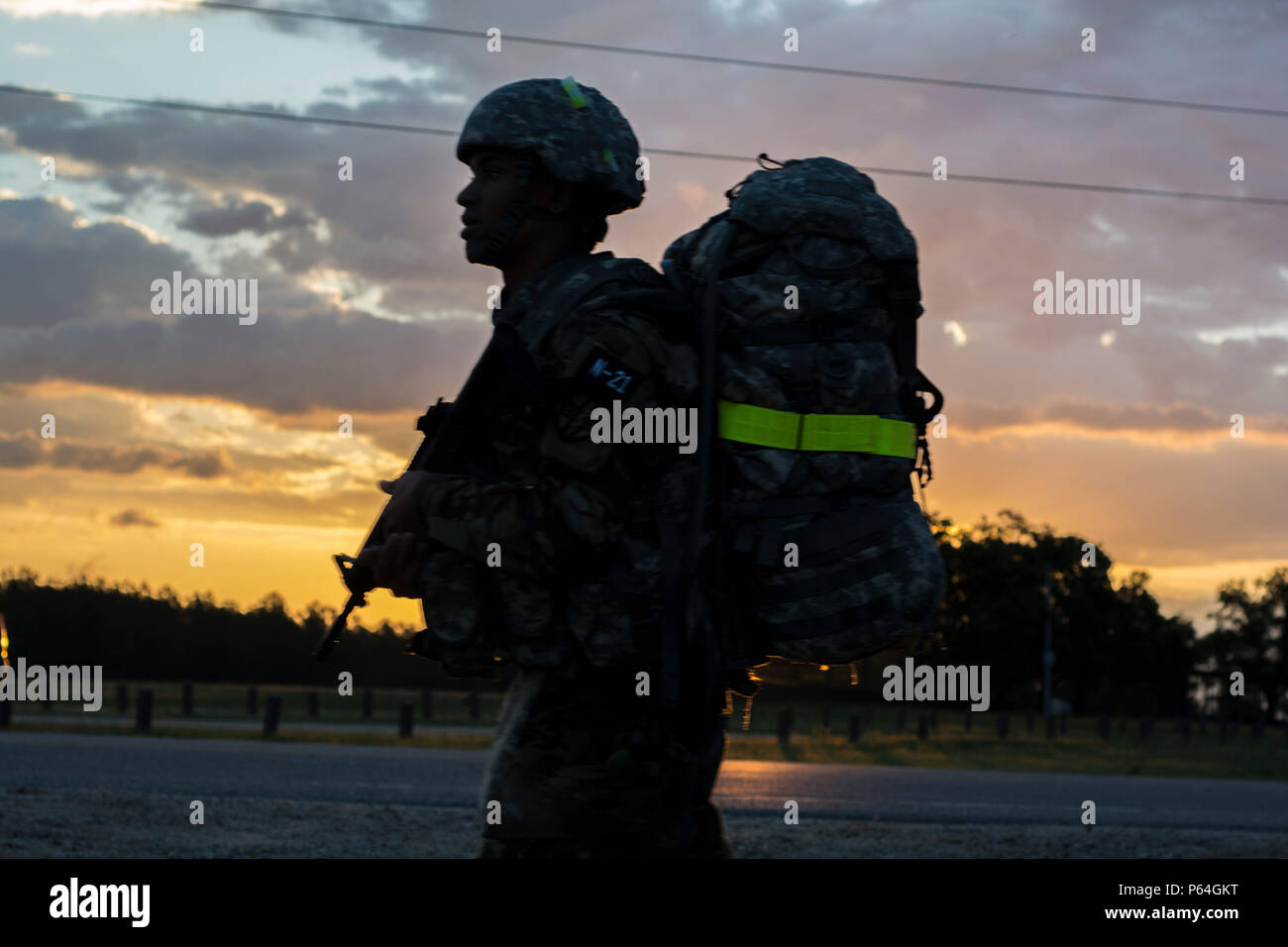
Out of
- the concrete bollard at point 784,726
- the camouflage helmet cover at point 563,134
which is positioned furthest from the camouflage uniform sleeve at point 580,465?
the concrete bollard at point 784,726

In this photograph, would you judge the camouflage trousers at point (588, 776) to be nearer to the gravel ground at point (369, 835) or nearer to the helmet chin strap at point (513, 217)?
the helmet chin strap at point (513, 217)

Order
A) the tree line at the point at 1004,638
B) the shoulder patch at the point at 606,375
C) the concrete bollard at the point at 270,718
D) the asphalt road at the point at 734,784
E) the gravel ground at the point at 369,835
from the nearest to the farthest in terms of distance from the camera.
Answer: the shoulder patch at the point at 606,375 → the gravel ground at the point at 369,835 → the asphalt road at the point at 734,784 → the concrete bollard at the point at 270,718 → the tree line at the point at 1004,638

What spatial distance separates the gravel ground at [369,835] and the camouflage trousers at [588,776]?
5488mm

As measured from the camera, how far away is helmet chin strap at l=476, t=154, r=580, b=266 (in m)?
3.26

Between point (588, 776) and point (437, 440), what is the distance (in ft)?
2.60

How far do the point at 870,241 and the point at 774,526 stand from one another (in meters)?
0.65

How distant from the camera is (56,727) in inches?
859

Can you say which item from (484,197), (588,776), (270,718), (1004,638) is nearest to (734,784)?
(270,718)

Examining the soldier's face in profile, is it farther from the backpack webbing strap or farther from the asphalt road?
the asphalt road

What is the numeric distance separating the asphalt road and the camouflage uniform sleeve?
9.28m

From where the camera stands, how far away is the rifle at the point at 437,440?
3111 millimetres

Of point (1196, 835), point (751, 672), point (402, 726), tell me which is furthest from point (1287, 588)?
point (751, 672)
